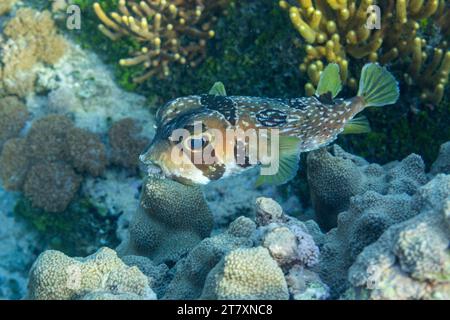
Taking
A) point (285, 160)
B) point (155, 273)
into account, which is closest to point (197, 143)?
point (285, 160)

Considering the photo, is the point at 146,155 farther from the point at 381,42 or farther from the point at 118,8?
the point at 118,8

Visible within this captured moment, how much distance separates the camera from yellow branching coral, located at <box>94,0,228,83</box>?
21.9ft

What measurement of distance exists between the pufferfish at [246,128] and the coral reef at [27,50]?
4.17 metres

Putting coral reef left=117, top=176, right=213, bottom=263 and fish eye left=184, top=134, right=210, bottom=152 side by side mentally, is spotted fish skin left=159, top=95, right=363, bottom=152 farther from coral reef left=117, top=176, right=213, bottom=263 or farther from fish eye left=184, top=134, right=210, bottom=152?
coral reef left=117, top=176, right=213, bottom=263

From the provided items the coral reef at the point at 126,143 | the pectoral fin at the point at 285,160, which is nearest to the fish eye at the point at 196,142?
the pectoral fin at the point at 285,160

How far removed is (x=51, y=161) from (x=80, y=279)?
3.61 m

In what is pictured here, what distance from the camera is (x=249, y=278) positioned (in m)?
2.81

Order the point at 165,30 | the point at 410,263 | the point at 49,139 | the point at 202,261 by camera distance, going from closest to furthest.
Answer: the point at 410,263, the point at 202,261, the point at 49,139, the point at 165,30

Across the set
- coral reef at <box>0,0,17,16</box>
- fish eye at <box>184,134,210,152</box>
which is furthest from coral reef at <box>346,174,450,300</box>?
coral reef at <box>0,0,17,16</box>

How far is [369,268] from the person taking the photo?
2580 mm

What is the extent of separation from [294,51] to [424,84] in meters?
1.66

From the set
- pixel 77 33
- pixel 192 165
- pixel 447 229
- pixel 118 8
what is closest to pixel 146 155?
pixel 192 165

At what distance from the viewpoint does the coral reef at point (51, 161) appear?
6.29 metres

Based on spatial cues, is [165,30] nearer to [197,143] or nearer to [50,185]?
[50,185]
